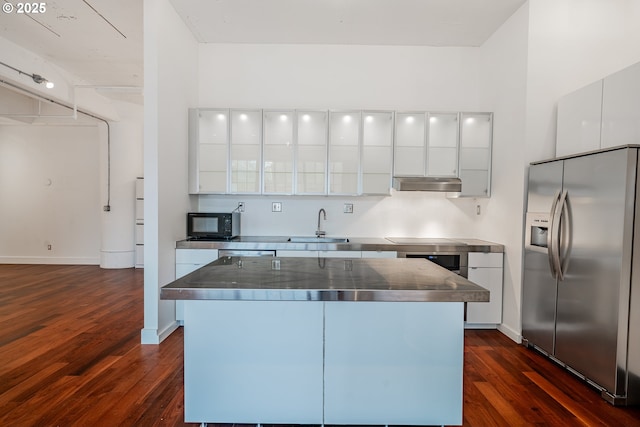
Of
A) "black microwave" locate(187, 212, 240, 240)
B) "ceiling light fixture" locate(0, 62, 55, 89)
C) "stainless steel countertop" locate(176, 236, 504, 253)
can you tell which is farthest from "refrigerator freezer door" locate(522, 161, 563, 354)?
"ceiling light fixture" locate(0, 62, 55, 89)

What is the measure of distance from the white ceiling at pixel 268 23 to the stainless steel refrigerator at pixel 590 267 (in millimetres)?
1855

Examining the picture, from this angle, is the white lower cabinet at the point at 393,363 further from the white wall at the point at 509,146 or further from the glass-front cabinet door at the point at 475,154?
the glass-front cabinet door at the point at 475,154

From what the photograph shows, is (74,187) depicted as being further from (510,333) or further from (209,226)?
(510,333)

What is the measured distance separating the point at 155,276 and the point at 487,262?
11.0 feet

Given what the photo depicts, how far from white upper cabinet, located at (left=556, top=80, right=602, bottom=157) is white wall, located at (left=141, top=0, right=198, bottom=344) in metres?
3.74

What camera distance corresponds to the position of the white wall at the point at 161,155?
9.50 feet

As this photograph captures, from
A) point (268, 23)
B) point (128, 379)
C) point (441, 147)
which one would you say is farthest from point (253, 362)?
point (268, 23)

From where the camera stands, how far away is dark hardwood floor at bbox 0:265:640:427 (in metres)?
1.94

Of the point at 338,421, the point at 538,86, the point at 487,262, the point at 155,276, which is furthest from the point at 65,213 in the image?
the point at 538,86

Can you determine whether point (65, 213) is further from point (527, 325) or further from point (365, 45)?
point (527, 325)

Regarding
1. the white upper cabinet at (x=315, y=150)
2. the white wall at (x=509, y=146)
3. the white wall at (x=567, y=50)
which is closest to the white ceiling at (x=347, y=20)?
the white wall at (x=509, y=146)

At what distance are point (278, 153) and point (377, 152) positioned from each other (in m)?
1.17

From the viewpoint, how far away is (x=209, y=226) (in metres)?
3.60

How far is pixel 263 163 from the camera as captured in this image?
12.2 feet
